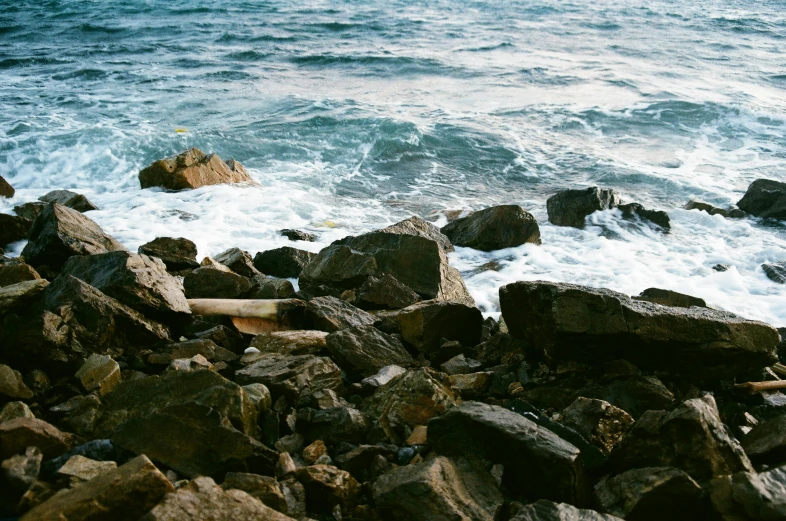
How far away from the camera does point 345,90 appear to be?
14367mm

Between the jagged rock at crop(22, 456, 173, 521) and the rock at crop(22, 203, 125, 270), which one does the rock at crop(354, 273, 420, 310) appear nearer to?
the rock at crop(22, 203, 125, 270)

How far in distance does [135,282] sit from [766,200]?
7359 mm

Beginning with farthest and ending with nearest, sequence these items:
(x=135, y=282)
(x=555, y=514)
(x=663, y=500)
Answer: (x=135, y=282) → (x=663, y=500) → (x=555, y=514)

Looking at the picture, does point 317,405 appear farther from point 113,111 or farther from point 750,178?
point 113,111

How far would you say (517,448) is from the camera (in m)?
2.53

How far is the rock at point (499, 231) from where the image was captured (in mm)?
6891

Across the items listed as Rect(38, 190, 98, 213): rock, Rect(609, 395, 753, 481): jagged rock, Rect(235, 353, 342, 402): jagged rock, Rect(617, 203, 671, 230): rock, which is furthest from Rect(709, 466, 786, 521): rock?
Rect(38, 190, 98, 213): rock

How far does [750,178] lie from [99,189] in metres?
8.87

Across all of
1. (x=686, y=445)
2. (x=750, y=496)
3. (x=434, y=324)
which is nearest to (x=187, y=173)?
(x=434, y=324)

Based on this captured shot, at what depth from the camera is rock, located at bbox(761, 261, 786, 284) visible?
6.41 metres

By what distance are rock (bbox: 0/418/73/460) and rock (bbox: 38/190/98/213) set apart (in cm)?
555

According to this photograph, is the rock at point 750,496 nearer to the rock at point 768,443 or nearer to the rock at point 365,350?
the rock at point 768,443

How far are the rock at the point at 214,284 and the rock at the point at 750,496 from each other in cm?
339

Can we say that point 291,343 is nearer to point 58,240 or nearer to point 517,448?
point 517,448
